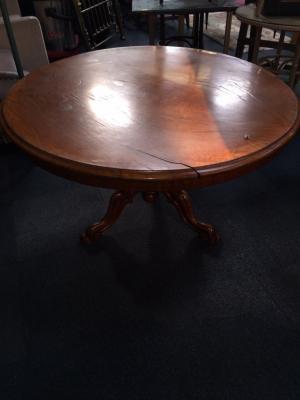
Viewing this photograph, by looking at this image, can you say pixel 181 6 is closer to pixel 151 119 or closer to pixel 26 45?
pixel 26 45

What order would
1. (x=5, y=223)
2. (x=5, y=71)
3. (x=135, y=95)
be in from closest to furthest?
(x=135, y=95) → (x=5, y=223) → (x=5, y=71)

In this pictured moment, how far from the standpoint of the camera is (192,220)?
134cm

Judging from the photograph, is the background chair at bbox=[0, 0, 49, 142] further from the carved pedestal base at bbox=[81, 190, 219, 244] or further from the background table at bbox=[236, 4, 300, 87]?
the background table at bbox=[236, 4, 300, 87]

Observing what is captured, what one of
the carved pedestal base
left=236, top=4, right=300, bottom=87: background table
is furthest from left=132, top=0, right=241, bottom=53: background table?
the carved pedestal base

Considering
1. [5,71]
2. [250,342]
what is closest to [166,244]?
[250,342]

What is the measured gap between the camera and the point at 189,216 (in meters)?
1.34

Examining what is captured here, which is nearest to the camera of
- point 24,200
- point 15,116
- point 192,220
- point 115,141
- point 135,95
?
point 115,141

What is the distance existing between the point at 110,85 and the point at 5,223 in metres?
0.88

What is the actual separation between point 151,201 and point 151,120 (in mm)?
504

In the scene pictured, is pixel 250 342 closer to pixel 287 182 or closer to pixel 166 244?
pixel 166 244

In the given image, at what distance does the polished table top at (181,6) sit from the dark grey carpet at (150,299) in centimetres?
128

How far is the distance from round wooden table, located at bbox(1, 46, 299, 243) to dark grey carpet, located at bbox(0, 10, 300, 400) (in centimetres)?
29

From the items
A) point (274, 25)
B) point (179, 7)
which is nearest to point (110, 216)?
point (274, 25)

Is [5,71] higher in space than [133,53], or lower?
lower
